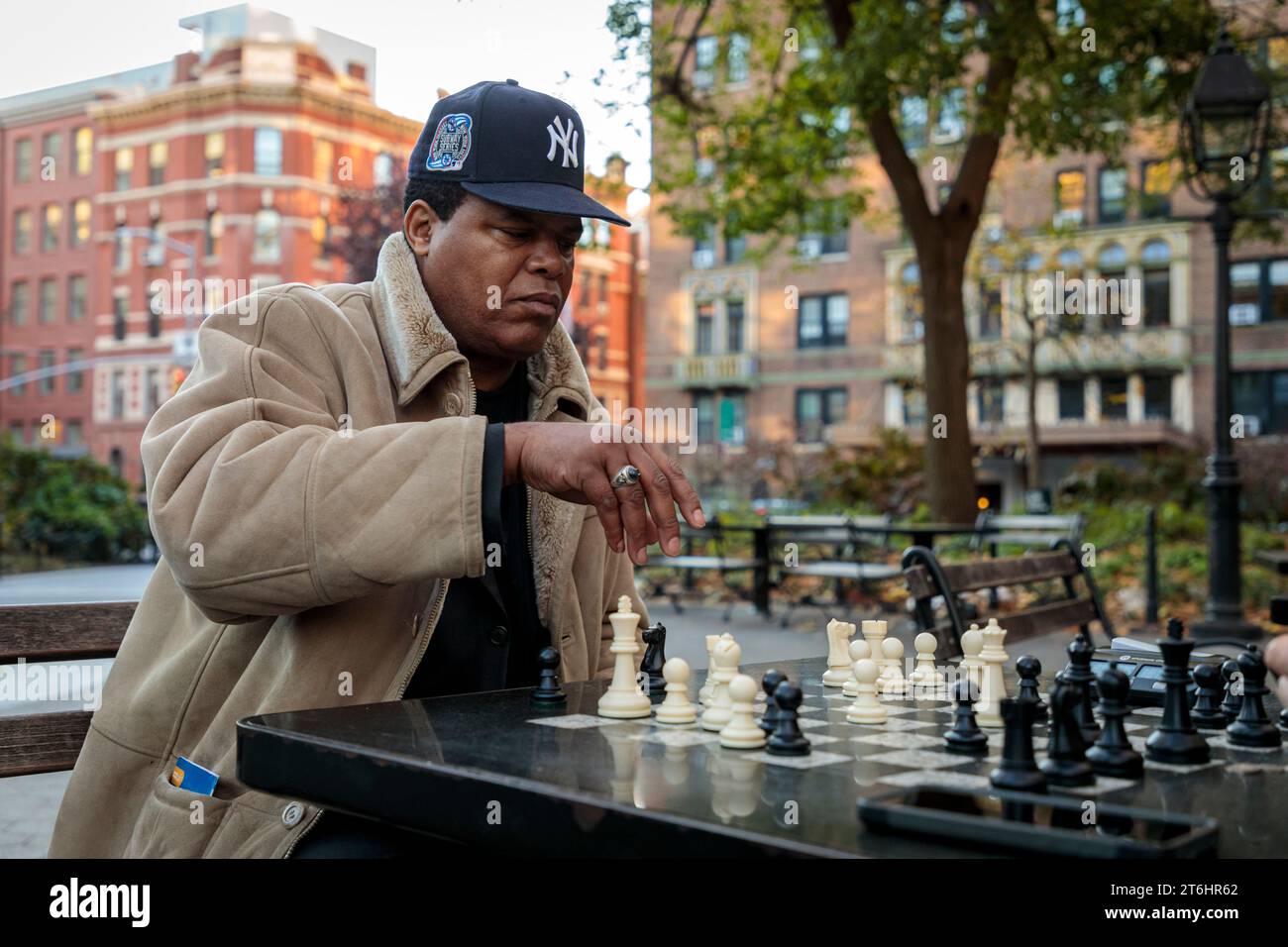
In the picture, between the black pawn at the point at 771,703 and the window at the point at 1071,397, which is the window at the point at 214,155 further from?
the black pawn at the point at 771,703

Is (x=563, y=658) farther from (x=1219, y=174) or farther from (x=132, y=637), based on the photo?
(x=1219, y=174)

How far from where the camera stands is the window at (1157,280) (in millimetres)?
36500

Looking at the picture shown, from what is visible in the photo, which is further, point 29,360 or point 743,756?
point 29,360

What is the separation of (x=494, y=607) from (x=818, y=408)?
3951 cm

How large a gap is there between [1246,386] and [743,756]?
37802mm

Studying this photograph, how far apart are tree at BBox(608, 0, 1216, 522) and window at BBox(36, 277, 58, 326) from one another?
4635cm

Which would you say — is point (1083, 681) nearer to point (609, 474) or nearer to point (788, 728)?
point (788, 728)

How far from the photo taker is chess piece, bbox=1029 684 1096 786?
1528 millimetres

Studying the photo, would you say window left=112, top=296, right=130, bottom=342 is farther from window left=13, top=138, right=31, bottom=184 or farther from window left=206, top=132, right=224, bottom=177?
window left=13, top=138, right=31, bottom=184

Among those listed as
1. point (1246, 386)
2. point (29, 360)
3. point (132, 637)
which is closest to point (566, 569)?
point (132, 637)

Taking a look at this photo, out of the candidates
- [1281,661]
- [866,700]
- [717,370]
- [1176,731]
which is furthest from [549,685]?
[717,370]
